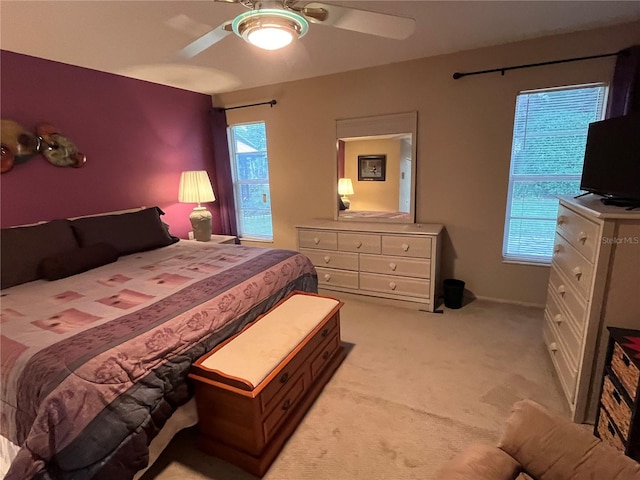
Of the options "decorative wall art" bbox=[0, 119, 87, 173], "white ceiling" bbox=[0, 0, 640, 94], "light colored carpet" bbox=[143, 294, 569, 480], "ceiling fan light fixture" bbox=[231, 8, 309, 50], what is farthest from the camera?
"decorative wall art" bbox=[0, 119, 87, 173]

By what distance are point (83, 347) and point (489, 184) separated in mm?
3199

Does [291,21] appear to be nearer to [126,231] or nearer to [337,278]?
[126,231]

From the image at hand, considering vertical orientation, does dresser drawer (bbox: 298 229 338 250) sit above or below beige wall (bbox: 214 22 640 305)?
below

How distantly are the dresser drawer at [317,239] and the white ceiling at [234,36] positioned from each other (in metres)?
1.64

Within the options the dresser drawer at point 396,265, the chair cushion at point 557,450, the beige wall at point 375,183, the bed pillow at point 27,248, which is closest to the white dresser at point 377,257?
the dresser drawer at point 396,265

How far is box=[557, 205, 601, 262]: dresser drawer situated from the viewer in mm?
1593

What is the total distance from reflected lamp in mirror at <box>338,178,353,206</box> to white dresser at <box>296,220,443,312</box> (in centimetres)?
25

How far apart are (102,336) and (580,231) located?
2.45m

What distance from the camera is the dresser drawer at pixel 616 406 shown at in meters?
1.34

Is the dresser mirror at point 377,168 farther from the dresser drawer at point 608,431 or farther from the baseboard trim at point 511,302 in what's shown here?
the dresser drawer at point 608,431

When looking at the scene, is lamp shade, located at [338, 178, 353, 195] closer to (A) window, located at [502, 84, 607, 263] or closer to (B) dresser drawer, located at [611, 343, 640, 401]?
(A) window, located at [502, 84, 607, 263]

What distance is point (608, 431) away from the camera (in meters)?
1.50

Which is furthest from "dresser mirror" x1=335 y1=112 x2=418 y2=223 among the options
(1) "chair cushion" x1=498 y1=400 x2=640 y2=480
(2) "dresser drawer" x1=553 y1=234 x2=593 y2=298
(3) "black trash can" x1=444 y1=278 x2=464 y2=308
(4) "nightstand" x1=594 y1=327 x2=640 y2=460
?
(1) "chair cushion" x1=498 y1=400 x2=640 y2=480

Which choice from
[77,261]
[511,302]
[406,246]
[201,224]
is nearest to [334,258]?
[406,246]
